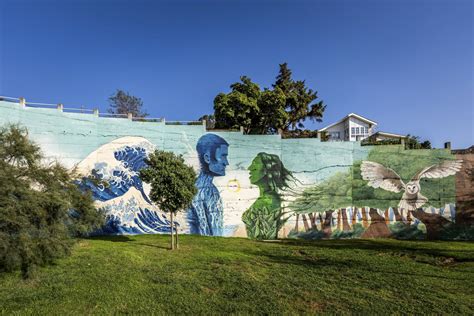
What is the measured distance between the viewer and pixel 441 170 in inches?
695

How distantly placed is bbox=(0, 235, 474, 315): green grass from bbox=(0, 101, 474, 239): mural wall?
4.16 metres

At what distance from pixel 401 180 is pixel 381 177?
45.1 inches

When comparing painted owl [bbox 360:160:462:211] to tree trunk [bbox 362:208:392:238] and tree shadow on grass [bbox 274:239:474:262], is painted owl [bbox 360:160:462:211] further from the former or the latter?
tree shadow on grass [bbox 274:239:474:262]

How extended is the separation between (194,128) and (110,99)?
1766 centimetres

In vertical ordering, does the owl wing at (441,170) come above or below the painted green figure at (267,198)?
above

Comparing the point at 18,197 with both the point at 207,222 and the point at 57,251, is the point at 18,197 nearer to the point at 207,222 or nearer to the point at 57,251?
the point at 57,251

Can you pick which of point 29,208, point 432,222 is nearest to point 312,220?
point 432,222

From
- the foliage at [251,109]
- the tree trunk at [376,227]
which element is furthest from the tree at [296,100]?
the tree trunk at [376,227]

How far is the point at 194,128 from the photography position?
18.0 meters

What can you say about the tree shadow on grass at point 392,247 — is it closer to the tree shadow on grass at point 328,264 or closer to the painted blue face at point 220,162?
the tree shadow on grass at point 328,264

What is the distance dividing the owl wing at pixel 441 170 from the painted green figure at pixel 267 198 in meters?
7.66

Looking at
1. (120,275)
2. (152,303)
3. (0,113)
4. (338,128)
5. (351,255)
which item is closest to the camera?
(152,303)

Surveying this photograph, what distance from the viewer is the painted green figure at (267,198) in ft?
58.5

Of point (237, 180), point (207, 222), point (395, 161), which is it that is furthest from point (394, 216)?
point (207, 222)
